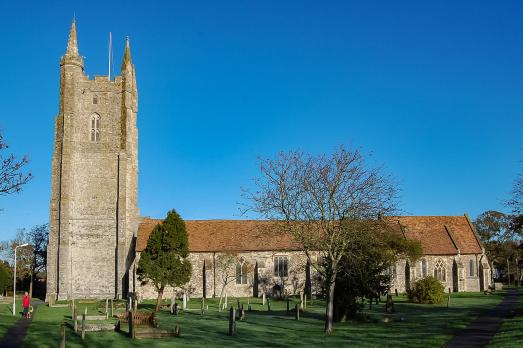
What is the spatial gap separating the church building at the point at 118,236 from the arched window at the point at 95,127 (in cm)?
10

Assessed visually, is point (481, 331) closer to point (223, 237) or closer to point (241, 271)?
point (241, 271)

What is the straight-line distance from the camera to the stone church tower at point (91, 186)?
55125mm

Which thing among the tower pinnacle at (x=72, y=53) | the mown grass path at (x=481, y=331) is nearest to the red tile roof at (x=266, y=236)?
the tower pinnacle at (x=72, y=53)

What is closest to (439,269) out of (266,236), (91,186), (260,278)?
(266,236)

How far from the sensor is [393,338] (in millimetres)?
25000

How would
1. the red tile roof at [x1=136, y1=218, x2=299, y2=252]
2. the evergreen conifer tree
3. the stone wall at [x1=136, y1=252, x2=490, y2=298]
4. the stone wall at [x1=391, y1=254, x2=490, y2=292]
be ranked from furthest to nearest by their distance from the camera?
the stone wall at [x1=391, y1=254, x2=490, y2=292] → the red tile roof at [x1=136, y1=218, x2=299, y2=252] → the stone wall at [x1=136, y1=252, x2=490, y2=298] → the evergreen conifer tree

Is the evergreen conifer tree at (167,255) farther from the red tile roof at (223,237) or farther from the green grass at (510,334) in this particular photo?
the green grass at (510,334)

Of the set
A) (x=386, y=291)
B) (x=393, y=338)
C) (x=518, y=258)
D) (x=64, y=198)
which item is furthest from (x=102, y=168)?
(x=518, y=258)

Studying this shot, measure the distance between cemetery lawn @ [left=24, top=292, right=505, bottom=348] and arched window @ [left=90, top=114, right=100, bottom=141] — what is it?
22.1 meters

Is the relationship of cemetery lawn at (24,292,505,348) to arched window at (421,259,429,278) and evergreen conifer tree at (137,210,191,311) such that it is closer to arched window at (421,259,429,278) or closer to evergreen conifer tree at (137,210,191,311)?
evergreen conifer tree at (137,210,191,311)

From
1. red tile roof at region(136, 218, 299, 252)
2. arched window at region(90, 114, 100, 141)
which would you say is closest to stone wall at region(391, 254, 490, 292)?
red tile roof at region(136, 218, 299, 252)

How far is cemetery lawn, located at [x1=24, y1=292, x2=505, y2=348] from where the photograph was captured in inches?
932

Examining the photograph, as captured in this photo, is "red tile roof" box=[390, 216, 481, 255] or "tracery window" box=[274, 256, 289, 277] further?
"red tile roof" box=[390, 216, 481, 255]

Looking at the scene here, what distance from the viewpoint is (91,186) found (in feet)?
189
